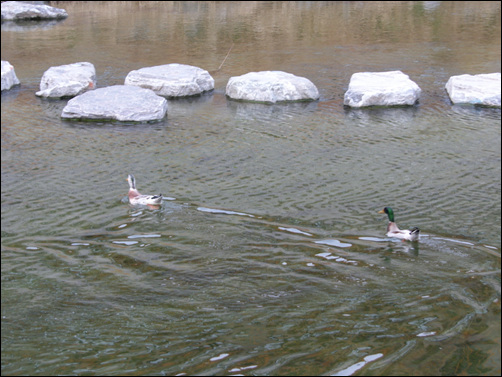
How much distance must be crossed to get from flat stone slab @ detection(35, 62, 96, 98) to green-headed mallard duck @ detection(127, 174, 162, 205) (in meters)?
7.91

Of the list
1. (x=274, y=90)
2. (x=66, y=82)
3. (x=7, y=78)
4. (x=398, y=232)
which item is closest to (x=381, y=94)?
(x=274, y=90)

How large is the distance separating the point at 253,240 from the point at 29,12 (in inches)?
1200

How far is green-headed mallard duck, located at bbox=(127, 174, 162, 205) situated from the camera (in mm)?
10672

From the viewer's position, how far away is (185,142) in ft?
47.6

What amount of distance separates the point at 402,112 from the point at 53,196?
9.64 metres

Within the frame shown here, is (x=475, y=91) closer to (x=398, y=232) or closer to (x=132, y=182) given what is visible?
(x=398, y=232)

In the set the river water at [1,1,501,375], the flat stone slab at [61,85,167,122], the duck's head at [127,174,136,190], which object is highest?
the flat stone slab at [61,85,167,122]

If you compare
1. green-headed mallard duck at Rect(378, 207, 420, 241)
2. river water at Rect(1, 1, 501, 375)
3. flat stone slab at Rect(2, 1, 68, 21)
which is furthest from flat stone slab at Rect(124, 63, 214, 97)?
flat stone slab at Rect(2, 1, 68, 21)

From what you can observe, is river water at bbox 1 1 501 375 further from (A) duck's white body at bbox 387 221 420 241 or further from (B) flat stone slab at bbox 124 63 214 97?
(B) flat stone slab at bbox 124 63 214 97

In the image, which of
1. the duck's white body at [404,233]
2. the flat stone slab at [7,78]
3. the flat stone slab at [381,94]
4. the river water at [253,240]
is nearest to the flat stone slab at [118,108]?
the river water at [253,240]

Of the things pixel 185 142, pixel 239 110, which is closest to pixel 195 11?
pixel 239 110

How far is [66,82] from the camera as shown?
1830cm

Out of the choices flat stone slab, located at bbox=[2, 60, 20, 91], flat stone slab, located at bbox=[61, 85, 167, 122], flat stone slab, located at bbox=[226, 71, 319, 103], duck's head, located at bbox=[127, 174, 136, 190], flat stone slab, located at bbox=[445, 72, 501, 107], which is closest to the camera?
duck's head, located at bbox=[127, 174, 136, 190]

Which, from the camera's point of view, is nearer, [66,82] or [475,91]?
[475,91]
